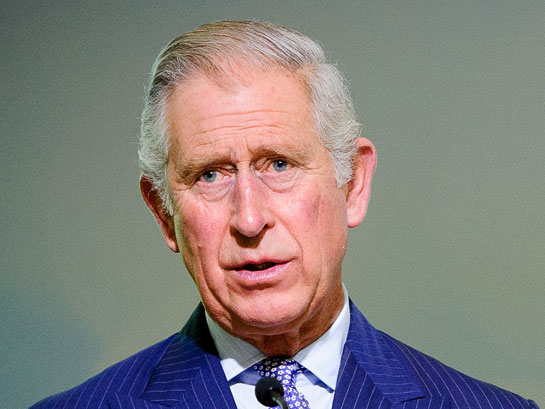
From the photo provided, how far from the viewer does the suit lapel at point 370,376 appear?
111 inches

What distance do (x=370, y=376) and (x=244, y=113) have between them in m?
0.84

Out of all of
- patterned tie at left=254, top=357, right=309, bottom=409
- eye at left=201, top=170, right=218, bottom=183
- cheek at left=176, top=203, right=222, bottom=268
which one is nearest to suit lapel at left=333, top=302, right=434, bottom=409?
patterned tie at left=254, top=357, right=309, bottom=409

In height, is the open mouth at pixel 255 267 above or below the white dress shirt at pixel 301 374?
above

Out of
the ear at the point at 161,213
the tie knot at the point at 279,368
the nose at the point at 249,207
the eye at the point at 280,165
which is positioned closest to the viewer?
the nose at the point at 249,207

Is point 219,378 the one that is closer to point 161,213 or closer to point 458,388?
point 161,213

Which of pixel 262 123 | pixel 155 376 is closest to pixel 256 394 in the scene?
pixel 155 376

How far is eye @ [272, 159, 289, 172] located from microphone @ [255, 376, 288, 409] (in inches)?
21.4

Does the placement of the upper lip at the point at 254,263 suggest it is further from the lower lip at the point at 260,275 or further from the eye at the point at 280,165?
the eye at the point at 280,165

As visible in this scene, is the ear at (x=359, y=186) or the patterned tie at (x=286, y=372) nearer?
the patterned tie at (x=286, y=372)

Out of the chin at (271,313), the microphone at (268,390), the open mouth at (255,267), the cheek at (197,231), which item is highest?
the cheek at (197,231)

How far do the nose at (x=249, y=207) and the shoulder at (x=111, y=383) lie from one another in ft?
2.03

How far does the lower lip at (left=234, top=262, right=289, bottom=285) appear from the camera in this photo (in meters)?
2.62

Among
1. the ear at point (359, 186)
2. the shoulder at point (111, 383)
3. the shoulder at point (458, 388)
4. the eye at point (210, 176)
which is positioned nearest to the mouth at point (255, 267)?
the eye at point (210, 176)

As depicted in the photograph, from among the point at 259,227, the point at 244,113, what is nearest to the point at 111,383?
the point at 259,227
